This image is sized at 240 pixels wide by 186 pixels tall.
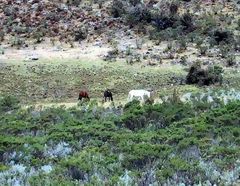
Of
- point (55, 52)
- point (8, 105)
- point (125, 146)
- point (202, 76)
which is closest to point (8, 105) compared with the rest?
point (8, 105)

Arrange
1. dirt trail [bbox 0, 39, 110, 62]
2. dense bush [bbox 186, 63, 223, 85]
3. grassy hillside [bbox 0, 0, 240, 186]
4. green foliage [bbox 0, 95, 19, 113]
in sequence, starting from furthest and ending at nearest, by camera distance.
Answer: dirt trail [bbox 0, 39, 110, 62]
dense bush [bbox 186, 63, 223, 85]
green foliage [bbox 0, 95, 19, 113]
grassy hillside [bbox 0, 0, 240, 186]

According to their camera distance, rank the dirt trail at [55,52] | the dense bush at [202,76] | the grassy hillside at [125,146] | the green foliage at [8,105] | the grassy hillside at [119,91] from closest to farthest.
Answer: the grassy hillside at [125,146] → the grassy hillside at [119,91] → the green foliage at [8,105] → the dense bush at [202,76] → the dirt trail at [55,52]

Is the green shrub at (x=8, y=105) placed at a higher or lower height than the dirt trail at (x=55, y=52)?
higher

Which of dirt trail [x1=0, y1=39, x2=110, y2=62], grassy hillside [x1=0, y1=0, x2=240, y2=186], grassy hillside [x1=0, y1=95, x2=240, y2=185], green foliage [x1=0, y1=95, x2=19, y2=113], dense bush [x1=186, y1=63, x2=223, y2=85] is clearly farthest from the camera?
dirt trail [x1=0, y1=39, x2=110, y2=62]

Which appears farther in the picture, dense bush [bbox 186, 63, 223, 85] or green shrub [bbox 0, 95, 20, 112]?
dense bush [bbox 186, 63, 223, 85]

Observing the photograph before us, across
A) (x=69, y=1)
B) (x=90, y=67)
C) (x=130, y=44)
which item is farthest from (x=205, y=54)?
(x=69, y=1)

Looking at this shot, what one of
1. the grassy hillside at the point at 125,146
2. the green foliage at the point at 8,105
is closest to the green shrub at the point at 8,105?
the green foliage at the point at 8,105

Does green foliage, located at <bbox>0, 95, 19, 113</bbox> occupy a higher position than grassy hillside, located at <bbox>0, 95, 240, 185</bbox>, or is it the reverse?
grassy hillside, located at <bbox>0, 95, 240, 185</bbox>

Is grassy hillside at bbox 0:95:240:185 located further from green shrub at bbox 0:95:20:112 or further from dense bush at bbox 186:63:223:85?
dense bush at bbox 186:63:223:85

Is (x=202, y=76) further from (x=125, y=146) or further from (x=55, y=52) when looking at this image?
(x=125, y=146)

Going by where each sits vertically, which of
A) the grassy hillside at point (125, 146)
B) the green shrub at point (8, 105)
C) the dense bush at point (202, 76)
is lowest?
the dense bush at point (202, 76)

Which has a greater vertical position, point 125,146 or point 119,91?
point 125,146

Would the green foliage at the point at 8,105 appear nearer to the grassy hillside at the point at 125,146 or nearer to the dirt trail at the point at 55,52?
the grassy hillside at the point at 125,146

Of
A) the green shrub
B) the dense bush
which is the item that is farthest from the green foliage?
the dense bush
